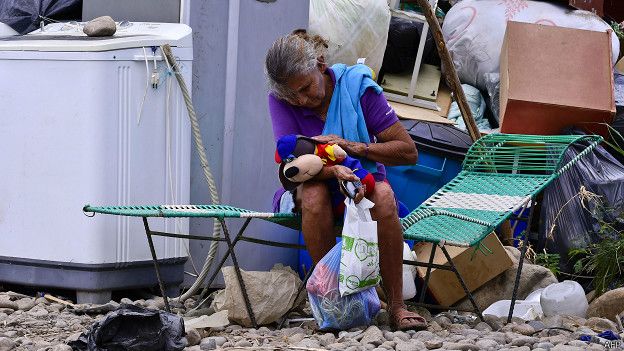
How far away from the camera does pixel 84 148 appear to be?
15.2 feet

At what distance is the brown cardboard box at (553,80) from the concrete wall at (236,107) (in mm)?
1478

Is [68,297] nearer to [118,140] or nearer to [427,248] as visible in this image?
[118,140]

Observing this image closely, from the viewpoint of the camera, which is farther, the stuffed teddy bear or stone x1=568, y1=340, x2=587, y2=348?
the stuffed teddy bear

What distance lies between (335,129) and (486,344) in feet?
3.60

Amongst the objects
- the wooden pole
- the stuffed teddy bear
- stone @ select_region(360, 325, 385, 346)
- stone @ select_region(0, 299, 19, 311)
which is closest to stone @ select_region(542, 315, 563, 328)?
stone @ select_region(360, 325, 385, 346)

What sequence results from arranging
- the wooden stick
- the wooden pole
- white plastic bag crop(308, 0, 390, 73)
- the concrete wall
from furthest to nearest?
white plastic bag crop(308, 0, 390, 73) → the wooden pole → the concrete wall → the wooden stick

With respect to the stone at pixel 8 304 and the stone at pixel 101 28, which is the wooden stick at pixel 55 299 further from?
the stone at pixel 101 28

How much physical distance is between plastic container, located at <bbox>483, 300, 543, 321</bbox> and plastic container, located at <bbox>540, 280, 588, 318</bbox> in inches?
2.4

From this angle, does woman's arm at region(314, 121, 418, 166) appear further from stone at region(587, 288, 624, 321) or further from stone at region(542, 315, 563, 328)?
stone at region(587, 288, 624, 321)

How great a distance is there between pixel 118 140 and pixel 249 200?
781mm

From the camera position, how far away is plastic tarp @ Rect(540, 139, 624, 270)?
5.62 m

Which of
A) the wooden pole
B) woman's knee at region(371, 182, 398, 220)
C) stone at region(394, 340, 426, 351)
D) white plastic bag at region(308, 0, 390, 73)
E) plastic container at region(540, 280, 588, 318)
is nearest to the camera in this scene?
stone at region(394, 340, 426, 351)

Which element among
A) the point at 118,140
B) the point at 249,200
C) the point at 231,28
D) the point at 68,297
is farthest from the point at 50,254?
the point at 231,28

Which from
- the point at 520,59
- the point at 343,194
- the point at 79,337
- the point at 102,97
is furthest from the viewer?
the point at 520,59
